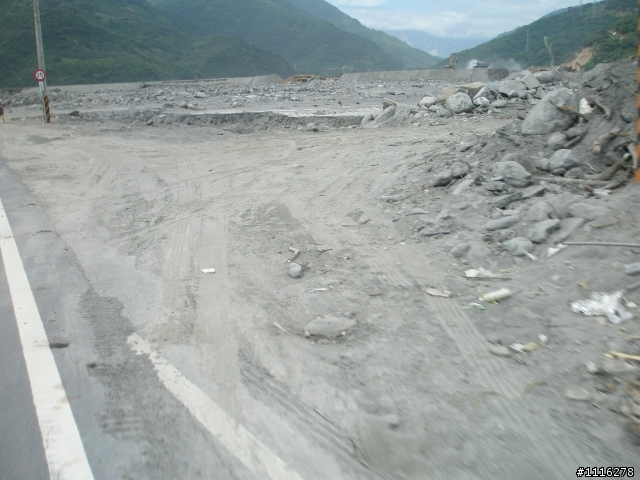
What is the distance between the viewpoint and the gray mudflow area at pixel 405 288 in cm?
306

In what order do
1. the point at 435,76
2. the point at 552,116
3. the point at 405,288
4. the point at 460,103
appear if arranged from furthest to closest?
the point at 435,76 → the point at 460,103 → the point at 552,116 → the point at 405,288

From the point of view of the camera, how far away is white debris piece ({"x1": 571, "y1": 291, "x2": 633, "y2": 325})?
400cm

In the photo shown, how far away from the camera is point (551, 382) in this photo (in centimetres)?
348

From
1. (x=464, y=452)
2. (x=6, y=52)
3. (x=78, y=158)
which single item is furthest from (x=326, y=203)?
(x=6, y=52)

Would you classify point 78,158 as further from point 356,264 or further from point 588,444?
point 588,444

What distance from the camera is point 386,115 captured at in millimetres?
15680

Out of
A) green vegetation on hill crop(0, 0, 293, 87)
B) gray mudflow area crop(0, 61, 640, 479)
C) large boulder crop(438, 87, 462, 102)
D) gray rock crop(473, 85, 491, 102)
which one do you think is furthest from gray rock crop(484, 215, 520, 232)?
green vegetation on hill crop(0, 0, 293, 87)

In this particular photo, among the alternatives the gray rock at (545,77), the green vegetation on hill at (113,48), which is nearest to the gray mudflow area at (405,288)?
the gray rock at (545,77)

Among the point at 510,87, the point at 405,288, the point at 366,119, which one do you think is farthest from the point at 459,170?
the point at 510,87

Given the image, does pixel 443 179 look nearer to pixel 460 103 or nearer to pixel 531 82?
pixel 460 103

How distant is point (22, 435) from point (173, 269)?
2.77 meters

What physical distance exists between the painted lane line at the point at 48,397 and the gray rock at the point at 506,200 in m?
4.91

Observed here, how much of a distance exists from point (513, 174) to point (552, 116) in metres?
1.31

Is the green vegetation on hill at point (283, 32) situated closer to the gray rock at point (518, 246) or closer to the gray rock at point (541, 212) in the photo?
the gray rock at point (541, 212)
